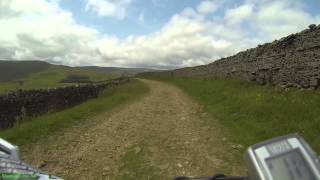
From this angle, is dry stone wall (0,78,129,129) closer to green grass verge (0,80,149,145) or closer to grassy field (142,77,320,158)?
green grass verge (0,80,149,145)

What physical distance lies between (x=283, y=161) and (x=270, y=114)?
11.3m

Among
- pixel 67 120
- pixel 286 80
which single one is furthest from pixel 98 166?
pixel 286 80

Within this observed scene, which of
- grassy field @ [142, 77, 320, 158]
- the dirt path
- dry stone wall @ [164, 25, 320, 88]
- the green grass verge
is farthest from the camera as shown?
dry stone wall @ [164, 25, 320, 88]

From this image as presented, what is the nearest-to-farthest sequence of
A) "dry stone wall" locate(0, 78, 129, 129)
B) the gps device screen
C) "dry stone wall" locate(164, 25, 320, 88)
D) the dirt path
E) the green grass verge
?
1. the gps device screen
2. the dirt path
3. the green grass verge
4. "dry stone wall" locate(164, 25, 320, 88)
5. "dry stone wall" locate(0, 78, 129, 129)

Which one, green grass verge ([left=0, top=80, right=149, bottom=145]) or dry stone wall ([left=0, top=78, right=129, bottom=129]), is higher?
green grass verge ([left=0, top=80, right=149, bottom=145])

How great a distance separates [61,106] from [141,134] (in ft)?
52.4

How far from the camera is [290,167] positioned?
2682 millimetres

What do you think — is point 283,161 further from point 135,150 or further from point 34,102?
point 34,102

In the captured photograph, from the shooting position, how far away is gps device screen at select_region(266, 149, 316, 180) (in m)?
2.61

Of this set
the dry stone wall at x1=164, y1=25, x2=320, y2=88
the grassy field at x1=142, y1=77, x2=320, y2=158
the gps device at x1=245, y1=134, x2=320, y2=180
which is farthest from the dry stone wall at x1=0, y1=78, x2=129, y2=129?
the gps device at x1=245, y1=134, x2=320, y2=180

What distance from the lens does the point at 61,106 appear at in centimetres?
2822

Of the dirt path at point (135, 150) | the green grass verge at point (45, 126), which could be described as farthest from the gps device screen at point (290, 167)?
the green grass verge at point (45, 126)

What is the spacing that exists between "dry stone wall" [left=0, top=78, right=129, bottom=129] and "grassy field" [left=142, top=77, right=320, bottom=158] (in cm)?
1216

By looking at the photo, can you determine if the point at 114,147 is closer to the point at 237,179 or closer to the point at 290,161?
the point at 237,179
